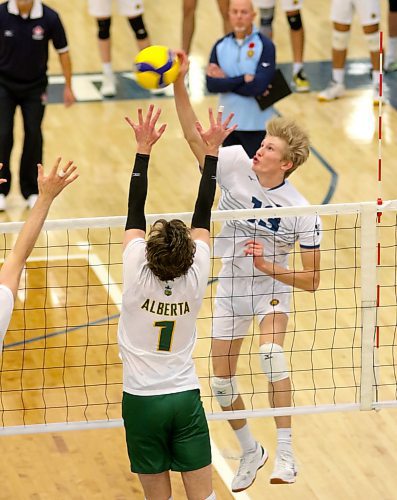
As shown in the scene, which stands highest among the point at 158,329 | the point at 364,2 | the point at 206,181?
the point at 206,181

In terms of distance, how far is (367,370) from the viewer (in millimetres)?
7207

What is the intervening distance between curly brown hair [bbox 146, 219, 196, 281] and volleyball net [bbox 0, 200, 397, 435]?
0.98 m

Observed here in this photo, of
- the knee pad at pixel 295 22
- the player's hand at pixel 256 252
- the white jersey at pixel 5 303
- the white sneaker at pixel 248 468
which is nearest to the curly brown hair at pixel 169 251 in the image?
the white jersey at pixel 5 303

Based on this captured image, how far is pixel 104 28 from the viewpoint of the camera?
1440 centimetres

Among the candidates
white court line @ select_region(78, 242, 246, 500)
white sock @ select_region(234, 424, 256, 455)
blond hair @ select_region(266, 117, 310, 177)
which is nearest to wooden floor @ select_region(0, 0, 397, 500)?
white court line @ select_region(78, 242, 246, 500)

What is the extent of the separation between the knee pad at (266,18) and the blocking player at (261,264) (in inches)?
299

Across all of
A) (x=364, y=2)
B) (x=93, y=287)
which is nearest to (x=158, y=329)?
(x=93, y=287)

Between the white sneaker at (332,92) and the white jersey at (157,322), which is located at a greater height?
the white jersey at (157,322)

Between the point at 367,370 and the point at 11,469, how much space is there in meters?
2.44

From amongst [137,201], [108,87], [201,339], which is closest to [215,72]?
[201,339]

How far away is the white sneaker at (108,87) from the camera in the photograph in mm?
14648

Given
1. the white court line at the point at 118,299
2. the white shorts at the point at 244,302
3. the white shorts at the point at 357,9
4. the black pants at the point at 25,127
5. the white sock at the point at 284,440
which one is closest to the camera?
the white sock at the point at 284,440

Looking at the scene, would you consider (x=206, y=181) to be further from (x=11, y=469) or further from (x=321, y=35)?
(x=321, y=35)

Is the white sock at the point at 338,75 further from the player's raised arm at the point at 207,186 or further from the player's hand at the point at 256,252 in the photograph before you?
the player's raised arm at the point at 207,186
